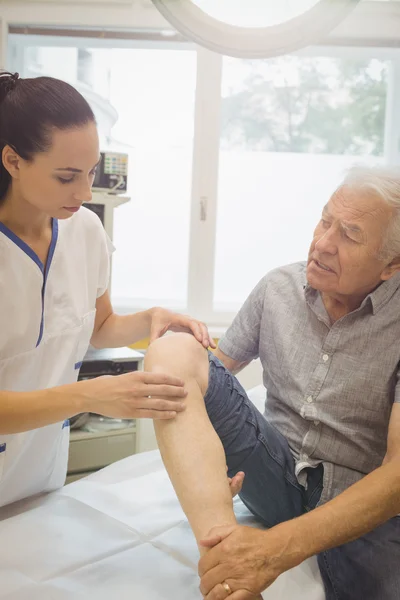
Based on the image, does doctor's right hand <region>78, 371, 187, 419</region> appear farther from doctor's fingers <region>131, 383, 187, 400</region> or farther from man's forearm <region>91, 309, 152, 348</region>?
man's forearm <region>91, 309, 152, 348</region>

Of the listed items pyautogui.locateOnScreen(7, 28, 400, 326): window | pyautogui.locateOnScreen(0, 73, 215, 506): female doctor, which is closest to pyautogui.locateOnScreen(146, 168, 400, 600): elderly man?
pyautogui.locateOnScreen(0, 73, 215, 506): female doctor

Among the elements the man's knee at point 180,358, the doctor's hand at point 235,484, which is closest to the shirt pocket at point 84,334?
the man's knee at point 180,358

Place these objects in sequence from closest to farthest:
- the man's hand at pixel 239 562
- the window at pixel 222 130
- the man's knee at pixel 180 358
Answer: the man's hand at pixel 239 562 → the man's knee at pixel 180 358 → the window at pixel 222 130

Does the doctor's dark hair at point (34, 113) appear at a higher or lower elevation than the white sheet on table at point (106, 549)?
higher

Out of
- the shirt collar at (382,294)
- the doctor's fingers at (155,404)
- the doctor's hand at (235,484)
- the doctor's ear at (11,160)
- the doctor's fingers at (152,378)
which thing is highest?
the doctor's ear at (11,160)

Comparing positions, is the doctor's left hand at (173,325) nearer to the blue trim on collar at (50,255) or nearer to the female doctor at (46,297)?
the female doctor at (46,297)

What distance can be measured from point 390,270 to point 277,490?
1.78ft

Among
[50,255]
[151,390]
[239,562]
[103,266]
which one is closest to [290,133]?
[103,266]

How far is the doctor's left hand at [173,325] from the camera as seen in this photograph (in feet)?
4.59

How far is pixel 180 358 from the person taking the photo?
4.05ft

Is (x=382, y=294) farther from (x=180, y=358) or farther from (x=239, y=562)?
(x=239, y=562)

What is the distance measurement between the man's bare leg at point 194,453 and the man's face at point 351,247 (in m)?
0.37

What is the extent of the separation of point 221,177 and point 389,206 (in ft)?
5.20

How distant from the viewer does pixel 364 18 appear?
2678 millimetres
